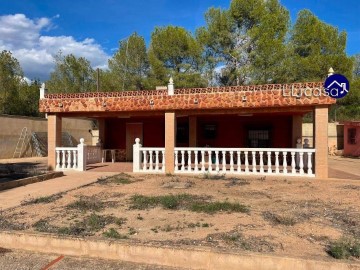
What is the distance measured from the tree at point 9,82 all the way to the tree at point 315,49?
77.7 ft

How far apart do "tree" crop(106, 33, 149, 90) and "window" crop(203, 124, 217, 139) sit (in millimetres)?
15034

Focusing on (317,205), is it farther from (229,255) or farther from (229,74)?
(229,74)

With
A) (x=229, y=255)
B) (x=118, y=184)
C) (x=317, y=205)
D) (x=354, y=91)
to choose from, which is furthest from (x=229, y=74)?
(x=229, y=255)

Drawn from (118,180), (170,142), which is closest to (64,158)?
(118,180)

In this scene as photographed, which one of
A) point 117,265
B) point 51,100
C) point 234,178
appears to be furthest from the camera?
point 51,100

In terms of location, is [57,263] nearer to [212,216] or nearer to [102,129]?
[212,216]

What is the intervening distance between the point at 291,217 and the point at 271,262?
2195 millimetres

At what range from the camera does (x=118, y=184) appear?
9539 millimetres

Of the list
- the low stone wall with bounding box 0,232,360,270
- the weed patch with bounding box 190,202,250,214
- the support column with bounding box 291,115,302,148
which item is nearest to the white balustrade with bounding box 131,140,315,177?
the support column with bounding box 291,115,302,148

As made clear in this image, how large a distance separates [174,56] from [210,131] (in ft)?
45.2

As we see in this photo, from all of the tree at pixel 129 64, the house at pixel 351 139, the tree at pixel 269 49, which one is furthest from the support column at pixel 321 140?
the tree at pixel 129 64

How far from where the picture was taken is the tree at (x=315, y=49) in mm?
25469

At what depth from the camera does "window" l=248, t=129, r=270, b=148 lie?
15.4 m

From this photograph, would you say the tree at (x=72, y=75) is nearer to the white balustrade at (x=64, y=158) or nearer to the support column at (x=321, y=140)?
the white balustrade at (x=64, y=158)
